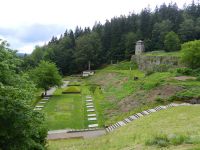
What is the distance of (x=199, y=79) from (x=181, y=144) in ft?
90.7

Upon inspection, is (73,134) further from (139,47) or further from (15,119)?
(139,47)

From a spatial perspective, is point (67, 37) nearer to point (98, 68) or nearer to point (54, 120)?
point (98, 68)

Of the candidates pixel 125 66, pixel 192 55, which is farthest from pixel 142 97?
pixel 125 66

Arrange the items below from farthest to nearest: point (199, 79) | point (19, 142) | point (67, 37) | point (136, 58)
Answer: point (67, 37) → point (136, 58) → point (199, 79) → point (19, 142)

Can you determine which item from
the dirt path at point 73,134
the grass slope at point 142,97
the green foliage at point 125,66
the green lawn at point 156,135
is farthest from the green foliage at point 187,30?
the dirt path at point 73,134

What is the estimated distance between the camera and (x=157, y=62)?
2441 inches

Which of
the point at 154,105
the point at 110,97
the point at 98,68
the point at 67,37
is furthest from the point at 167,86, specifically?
the point at 67,37

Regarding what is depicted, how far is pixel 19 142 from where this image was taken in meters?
15.4

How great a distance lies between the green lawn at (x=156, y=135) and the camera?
1404 cm

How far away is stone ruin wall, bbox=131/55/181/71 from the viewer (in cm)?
5666

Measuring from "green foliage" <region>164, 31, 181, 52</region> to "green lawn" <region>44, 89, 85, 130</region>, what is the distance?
3450 centimetres

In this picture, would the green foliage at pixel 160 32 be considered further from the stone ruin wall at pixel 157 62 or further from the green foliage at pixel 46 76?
the green foliage at pixel 46 76

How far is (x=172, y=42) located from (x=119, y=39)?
18.3 m

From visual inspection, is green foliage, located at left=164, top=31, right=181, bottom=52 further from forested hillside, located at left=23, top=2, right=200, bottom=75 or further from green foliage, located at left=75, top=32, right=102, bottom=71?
green foliage, located at left=75, top=32, right=102, bottom=71
